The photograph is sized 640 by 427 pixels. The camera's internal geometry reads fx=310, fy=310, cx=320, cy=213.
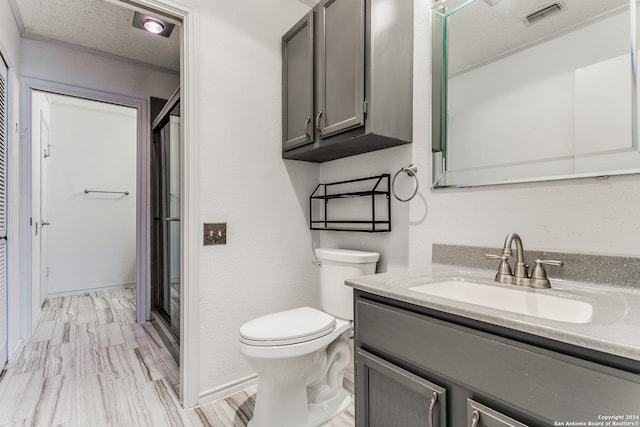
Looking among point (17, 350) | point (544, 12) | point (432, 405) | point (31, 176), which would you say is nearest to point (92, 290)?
point (17, 350)

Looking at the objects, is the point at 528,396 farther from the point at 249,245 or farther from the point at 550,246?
the point at 249,245

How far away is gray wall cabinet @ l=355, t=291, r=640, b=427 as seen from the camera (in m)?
0.57

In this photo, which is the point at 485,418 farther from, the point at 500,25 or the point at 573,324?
the point at 500,25

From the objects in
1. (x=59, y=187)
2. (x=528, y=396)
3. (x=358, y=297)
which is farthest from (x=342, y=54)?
(x=59, y=187)

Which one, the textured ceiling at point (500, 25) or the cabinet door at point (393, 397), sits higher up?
the textured ceiling at point (500, 25)

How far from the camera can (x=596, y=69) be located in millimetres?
980

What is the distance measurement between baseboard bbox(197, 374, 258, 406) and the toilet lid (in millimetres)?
524

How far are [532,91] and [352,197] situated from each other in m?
0.96

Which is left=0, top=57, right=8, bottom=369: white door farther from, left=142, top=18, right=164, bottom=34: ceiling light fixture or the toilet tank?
the toilet tank

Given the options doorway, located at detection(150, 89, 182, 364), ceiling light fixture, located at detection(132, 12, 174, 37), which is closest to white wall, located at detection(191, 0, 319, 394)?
doorway, located at detection(150, 89, 182, 364)

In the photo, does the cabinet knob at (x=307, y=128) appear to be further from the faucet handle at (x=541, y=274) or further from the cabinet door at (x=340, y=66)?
the faucet handle at (x=541, y=274)

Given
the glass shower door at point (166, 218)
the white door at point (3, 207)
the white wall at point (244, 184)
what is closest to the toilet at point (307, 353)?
the white wall at point (244, 184)

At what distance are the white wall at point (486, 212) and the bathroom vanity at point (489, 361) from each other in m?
0.17

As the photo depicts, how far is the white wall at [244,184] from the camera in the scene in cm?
162
